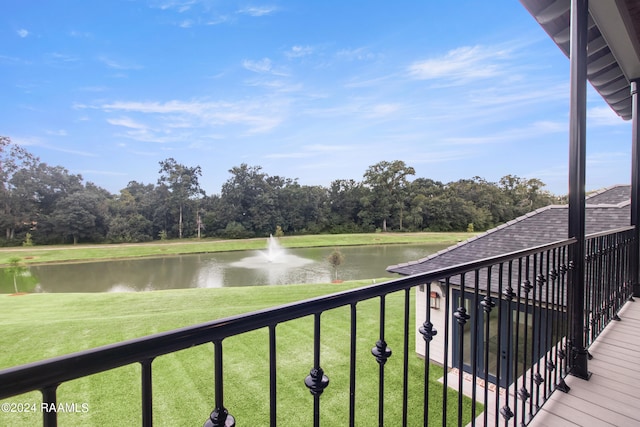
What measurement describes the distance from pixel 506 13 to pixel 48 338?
63.4ft

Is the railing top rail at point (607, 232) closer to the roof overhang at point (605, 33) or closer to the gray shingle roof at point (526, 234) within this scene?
the roof overhang at point (605, 33)

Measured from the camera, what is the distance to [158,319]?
938 cm

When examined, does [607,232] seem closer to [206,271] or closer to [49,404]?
[49,404]

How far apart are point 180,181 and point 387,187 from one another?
24356mm

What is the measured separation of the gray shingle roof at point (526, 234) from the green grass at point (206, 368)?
223 centimetres

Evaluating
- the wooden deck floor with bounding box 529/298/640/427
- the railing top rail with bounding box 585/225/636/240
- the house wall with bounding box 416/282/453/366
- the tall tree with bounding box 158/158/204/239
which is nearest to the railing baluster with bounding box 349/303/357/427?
the wooden deck floor with bounding box 529/298/640/427

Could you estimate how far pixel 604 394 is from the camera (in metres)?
1.78

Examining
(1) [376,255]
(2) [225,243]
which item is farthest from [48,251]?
(1) [376,255]

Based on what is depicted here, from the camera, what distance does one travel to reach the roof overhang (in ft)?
7.74

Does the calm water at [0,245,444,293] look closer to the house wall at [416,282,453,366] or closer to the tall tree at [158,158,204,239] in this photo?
the house wall at [416,282,453,366]

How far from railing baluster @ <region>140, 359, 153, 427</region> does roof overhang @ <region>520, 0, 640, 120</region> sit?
3132mm

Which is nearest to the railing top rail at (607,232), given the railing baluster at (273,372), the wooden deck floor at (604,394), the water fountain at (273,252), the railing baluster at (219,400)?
the wooden deck floor at (604,394)

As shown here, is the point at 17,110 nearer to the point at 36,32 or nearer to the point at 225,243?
the point at 36,32

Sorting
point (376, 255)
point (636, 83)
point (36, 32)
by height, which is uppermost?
point (36, 32)
